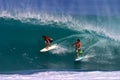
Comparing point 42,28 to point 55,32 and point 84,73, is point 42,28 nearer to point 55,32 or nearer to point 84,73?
point 55,32

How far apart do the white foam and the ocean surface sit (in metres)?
0.89

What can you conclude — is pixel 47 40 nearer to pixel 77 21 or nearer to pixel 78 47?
pixel 78 47

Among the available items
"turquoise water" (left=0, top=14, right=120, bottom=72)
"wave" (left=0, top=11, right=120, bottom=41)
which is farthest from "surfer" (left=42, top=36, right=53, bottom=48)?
"wave" (left=0, top=11, right=120, bottom=41)

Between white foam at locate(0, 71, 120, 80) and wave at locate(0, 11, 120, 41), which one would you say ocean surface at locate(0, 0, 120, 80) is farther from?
white foam at locate(0, 71, 120, 80)

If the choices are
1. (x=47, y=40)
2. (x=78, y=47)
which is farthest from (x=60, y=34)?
(x=78, y=47)

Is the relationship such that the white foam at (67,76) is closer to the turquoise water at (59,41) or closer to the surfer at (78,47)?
the turquoise water at (59,41)

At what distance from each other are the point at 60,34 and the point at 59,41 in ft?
0.97

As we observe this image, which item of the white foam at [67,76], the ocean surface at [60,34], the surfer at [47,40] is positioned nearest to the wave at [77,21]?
the ocean surface at [60,34]

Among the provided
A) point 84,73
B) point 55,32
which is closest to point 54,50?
point 55,32

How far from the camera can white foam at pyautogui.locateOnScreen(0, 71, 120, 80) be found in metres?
11.6

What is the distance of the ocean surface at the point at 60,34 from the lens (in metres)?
13.8

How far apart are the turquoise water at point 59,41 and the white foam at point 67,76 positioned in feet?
3.15

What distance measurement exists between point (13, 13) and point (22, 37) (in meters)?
1.03

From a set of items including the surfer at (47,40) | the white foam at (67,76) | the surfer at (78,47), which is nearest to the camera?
the white foam at (67,76)
